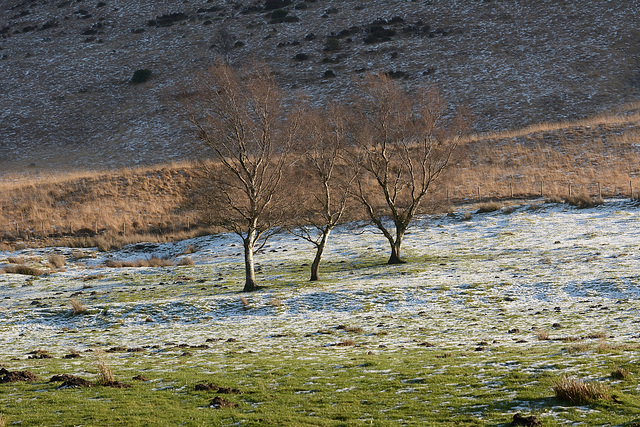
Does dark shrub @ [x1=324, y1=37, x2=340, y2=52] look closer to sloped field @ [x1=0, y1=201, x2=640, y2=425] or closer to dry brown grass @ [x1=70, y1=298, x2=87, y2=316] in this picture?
sloped field @ [x1=0, y1=201, x2=640, y2=425]

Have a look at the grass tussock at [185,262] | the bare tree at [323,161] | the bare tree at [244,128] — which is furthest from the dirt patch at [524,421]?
the grass tussock at [185,262]

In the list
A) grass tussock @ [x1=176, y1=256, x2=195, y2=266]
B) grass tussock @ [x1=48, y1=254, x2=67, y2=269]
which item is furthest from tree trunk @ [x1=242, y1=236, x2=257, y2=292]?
grass tussock @ [x1=48, y1=254, x2=67, y2=269]

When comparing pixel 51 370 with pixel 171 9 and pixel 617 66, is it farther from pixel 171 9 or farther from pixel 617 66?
pixel 171 9

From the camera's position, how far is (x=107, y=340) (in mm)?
21812

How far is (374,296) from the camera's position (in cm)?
2666

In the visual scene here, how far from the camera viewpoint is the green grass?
10.2 m

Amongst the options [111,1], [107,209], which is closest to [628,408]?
[107,209]

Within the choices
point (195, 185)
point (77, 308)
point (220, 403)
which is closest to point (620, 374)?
point (220, 403)

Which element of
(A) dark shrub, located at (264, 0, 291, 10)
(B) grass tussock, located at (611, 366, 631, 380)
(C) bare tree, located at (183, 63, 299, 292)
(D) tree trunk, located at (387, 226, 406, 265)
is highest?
(A) dark shrub, located at (264, 0, 291, 10)

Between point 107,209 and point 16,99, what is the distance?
4551 centimetres

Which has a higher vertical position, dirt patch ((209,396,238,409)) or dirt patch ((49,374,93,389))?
dirt patch ((49,374,93,389))

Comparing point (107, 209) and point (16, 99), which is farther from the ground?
point (16, 99)

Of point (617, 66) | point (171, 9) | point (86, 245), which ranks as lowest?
point (86, 245)

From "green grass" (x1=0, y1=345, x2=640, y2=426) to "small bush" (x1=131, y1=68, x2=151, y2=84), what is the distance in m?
80.1
